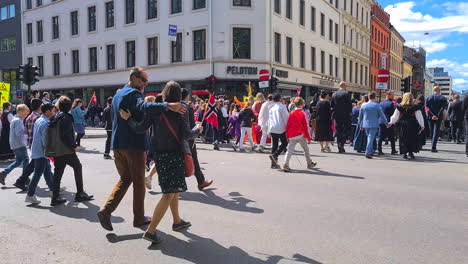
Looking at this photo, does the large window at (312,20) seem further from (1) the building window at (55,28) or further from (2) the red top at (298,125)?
(2) the red top at (298,125)

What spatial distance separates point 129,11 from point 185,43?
6985 millimetres

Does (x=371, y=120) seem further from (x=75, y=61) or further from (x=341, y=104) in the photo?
(x=75, y=61)

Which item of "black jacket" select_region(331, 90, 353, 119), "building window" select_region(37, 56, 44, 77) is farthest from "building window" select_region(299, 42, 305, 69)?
"building window" select_region(37, 56, 44, 77)

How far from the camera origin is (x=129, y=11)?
101 feet

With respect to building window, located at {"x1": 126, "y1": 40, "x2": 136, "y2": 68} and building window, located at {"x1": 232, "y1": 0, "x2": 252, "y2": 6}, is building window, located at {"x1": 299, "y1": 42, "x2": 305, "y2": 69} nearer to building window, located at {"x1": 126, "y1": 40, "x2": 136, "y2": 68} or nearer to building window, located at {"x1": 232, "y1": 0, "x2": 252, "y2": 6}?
building window, located at {"x1": 232, "y1": 0, "x2": 252, "y2": 6}

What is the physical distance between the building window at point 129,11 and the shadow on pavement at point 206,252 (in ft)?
95.2

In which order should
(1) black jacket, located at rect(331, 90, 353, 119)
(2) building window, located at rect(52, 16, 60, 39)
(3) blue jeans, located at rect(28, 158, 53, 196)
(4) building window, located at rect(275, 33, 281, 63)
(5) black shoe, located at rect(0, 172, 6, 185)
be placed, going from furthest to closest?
(2) building window, located at rect(52, 16, 60, 39)
(4) building window, located at rect(275, 33, 281, 63)
(1) black jacket, located at rect(331, 90, 353, 119)
(5) black shoe, located at rect(0, 172, 6, 185)
(3) blue jeans, located at rect(28, 158, 53, 196)

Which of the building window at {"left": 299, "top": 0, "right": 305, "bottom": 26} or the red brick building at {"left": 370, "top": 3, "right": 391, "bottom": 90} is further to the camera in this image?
the red brick building at {"left": 370, "top": 3, "right": 391, "bottom": 90}

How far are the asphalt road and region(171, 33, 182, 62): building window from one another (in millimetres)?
20612

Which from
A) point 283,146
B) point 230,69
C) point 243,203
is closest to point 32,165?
point 243,203

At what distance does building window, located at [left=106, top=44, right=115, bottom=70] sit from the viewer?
106 feet

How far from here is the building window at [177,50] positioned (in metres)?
27.7

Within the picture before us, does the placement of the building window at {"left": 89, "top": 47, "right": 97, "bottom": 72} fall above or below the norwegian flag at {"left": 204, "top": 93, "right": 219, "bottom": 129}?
above

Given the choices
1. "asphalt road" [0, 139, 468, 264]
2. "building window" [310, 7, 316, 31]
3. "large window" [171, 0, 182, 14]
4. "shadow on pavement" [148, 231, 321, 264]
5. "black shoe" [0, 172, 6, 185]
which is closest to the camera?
"shadow on pavement" [148, 231, 321, 264]
